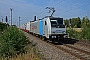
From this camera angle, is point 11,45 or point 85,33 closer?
point 11,45

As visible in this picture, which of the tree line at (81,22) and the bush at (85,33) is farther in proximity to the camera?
the tree line at (81,22)

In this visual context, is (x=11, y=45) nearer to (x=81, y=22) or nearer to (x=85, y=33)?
(x=85, y=33)

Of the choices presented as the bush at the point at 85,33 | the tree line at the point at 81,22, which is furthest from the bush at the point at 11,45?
the tree line at the point at 81,22

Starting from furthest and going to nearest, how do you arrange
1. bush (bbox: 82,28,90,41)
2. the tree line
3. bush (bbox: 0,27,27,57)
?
the tree line < bush (bbox: 82,28,90,41) < bush (bbox: 0,27,27,57)

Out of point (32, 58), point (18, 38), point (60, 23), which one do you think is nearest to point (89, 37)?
point (60, 23)

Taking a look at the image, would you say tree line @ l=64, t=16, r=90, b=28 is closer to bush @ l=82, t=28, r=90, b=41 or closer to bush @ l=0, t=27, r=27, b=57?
bush @ l=82, t=28, r=90, b=41

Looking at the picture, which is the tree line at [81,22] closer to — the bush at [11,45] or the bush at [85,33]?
the bush at [85,33]

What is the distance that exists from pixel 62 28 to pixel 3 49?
367 inches

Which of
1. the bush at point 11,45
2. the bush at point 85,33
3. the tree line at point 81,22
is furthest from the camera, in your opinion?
the tree line at point 81,22

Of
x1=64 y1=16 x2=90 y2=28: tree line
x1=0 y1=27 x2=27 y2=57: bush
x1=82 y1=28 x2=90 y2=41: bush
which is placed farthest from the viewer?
x1=64 y1=16 x2=90 y2=28: tree line

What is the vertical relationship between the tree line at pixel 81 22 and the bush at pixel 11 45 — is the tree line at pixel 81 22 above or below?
above

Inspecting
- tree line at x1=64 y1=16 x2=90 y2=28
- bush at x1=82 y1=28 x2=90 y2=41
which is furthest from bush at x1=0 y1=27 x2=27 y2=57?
tree line at x1=64 y1=16 x2=90 y2=28

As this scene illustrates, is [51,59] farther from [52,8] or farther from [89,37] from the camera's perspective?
[52,8]

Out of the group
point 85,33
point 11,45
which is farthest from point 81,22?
point 11,45
